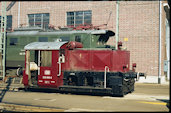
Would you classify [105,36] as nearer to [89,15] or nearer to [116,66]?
[116,66]

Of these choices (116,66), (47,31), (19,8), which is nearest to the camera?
(116,66)

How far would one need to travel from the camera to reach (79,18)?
29.0 metres

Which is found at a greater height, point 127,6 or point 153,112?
point 127,6

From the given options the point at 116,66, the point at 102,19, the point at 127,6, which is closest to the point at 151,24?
the point at 127,6

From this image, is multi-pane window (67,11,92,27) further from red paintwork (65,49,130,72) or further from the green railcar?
red paintwork (65,49,130,72)

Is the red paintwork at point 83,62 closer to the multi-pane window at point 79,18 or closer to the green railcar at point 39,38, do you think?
the green railcar at point 39,38

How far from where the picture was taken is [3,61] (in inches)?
737

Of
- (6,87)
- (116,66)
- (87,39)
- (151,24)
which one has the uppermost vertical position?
(151,24)

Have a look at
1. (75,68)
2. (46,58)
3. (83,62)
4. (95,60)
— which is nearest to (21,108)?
(46,58)

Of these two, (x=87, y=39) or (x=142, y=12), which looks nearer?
(x=87, y=39)

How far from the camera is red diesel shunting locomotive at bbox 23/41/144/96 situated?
1395 centimetres

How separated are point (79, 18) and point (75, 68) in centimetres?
1514

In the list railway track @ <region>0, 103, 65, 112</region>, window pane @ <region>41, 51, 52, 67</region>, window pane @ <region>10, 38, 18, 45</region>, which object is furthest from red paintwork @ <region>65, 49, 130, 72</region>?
window pane @ <region>10, 38, 18, 45</region>

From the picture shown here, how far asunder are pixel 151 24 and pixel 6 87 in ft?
53.4
